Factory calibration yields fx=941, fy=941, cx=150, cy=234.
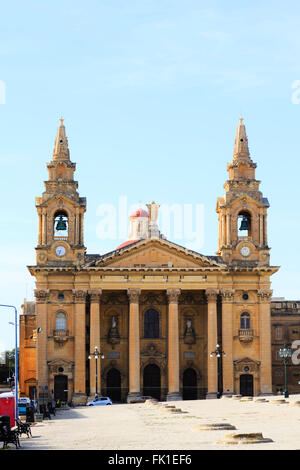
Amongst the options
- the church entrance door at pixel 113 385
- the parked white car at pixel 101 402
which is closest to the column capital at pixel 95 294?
the church entrance door at pixel 113 385

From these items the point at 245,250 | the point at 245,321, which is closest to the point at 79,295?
the point at 245,321

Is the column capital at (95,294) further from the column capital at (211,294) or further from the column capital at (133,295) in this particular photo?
the column capital at (211,294)

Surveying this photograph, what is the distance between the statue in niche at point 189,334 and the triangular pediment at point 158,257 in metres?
6.78

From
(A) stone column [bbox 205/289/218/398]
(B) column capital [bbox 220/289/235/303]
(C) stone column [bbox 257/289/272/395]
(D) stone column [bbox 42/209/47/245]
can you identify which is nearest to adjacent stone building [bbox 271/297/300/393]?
(C) stone column [bbox 257/289/272/395]

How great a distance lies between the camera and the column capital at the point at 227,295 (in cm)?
9006

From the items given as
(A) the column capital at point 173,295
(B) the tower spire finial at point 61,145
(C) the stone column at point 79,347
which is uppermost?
(B) the tower spire finial at point 61,145

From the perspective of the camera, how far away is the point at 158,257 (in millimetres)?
90125

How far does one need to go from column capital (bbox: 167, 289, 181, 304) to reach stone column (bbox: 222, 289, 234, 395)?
4.48m

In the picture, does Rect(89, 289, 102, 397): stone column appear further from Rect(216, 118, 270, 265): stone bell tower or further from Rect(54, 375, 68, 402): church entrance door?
Rect(216, 118, 270, 265): stone bell tower

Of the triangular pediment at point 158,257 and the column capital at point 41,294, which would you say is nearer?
the column capital at point 41,294

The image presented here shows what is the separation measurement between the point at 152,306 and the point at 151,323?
5.54ft

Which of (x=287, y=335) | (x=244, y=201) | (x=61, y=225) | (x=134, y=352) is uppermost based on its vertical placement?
(x=244, y=201)

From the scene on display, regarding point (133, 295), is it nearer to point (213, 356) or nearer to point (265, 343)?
point (213, 356)
